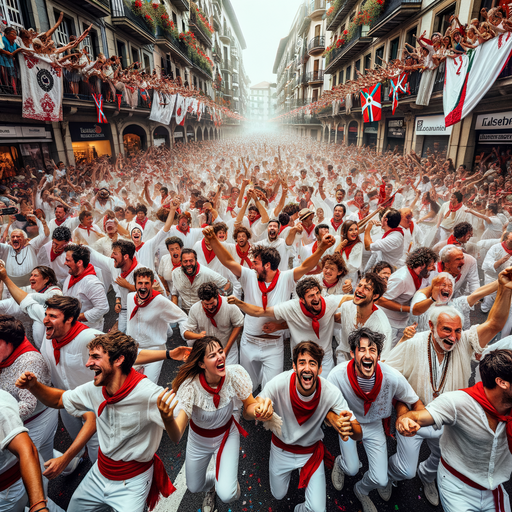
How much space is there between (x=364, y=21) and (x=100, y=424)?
76.6ft

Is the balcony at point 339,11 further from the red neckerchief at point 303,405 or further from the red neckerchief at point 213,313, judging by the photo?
the red neckerchief at point 303,405

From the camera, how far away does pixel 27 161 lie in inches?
456

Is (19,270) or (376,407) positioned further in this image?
(19,270)

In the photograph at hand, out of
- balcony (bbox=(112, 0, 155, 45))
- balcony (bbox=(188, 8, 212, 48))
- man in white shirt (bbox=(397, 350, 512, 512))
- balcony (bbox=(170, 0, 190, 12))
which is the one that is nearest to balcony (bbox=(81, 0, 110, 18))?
balcony (bbox=(112, 0, 155, 45))

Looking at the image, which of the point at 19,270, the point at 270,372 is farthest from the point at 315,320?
the point at 19,270

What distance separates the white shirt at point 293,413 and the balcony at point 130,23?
20542 millimetres

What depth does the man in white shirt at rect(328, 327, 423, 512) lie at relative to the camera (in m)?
2.38

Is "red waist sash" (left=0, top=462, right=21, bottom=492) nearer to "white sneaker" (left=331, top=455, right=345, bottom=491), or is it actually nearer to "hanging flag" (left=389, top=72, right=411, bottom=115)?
"white sneaker" (left=331, top=455, right=345, bottom=491)

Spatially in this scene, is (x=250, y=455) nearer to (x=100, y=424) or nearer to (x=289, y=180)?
(x=100, y=424)

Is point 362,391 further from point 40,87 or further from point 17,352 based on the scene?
point 40,87

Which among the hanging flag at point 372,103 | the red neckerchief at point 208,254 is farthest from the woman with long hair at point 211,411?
the hanging flag at point 372,103

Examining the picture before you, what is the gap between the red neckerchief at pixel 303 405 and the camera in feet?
7.45

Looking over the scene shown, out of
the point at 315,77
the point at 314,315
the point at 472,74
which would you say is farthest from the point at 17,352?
the point at 315,77

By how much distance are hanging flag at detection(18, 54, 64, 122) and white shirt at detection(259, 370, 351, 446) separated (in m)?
10.1
